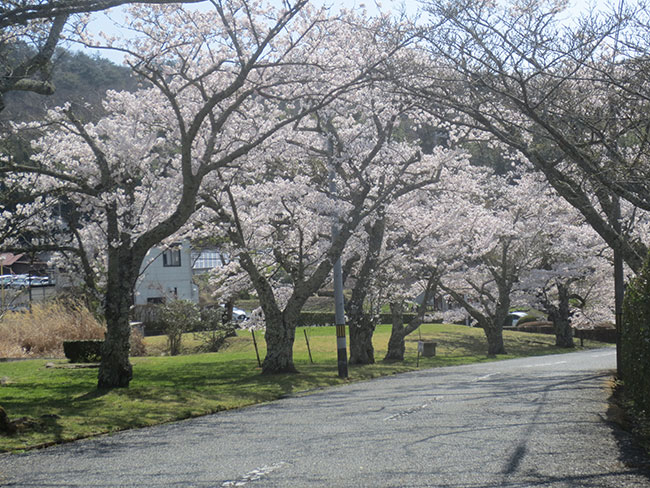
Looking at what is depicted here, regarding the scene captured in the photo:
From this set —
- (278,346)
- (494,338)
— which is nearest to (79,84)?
(278,346)

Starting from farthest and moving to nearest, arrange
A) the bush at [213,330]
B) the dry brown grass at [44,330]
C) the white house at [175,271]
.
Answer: the white house at [175,271] → the bush at [213,330] → the dry brown grass at [44,330]

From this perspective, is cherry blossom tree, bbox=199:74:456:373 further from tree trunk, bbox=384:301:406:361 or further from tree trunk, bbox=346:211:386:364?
tree trunk, bbox=384:301:406:361

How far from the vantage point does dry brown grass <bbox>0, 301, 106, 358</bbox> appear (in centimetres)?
3222

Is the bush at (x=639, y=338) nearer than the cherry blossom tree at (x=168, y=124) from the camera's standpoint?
Yes

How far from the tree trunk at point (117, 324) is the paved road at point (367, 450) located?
14.4ft

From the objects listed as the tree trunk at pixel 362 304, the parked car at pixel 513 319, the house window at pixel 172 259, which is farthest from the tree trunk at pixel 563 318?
the house window at pixel 172 259

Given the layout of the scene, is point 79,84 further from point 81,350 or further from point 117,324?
point 117,324

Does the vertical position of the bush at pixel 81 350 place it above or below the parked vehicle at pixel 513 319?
above

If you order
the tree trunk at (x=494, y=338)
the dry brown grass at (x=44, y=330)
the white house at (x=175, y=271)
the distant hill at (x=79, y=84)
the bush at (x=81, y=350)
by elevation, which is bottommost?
the tree trunk at (x=494, y=338)

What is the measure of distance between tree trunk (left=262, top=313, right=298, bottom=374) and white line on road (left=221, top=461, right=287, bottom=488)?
15.1 metres

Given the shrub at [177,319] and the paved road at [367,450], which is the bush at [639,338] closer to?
the paved road at [367,450]

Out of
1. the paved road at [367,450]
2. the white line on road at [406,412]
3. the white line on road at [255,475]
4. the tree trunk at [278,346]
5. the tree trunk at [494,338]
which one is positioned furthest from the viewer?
the tree trunk at [494,338]

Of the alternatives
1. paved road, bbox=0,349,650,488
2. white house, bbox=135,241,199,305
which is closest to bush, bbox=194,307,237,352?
white house, bbox=135,241,199,305

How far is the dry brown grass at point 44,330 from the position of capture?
32219 mm
